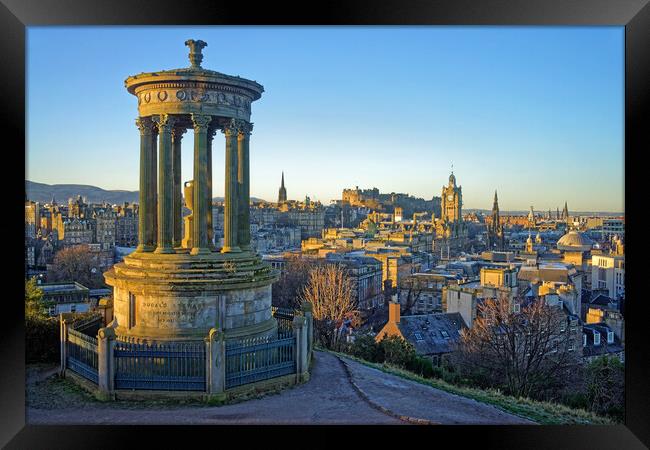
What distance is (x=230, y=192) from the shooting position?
1161 centimetres

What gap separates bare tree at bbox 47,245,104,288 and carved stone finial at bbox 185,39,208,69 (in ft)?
94.5

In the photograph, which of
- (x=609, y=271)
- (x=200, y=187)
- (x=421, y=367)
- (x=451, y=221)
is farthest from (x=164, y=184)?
(x=451, y=221)

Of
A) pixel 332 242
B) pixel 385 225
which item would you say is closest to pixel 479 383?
pixel 332 242

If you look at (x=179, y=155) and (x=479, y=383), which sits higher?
(x=179, y=155)

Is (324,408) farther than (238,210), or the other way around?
(238,210)

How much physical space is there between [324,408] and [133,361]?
3385mm

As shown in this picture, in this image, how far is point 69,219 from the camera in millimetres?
49312

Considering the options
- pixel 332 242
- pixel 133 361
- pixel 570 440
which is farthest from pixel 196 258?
pixel 332 242

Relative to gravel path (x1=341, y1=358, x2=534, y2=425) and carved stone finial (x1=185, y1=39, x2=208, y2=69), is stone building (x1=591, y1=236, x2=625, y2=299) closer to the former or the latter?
gravel path (x1=341, y1=358, x2=534, y2=425)

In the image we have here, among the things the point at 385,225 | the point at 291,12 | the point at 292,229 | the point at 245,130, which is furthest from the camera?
the point at 385,225

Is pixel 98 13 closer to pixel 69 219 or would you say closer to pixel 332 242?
pixel 69 219

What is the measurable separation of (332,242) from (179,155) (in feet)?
203

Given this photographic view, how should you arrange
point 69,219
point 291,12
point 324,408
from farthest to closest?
point 69,219
point 324,408
point 291,12

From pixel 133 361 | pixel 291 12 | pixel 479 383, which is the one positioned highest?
pixel 291 12
